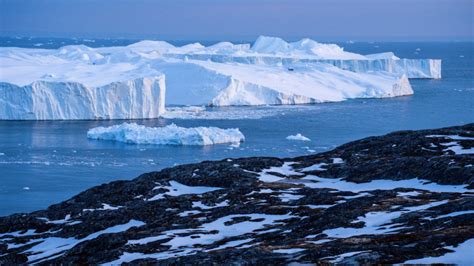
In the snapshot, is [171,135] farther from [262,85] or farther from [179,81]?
[262,85]

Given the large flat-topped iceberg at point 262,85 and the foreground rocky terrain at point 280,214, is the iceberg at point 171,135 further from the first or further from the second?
the foreground rocky terrain at point 280,214

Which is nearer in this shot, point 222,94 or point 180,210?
point 180,210

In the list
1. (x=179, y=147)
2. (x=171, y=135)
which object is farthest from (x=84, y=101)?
(x=179, y=147)

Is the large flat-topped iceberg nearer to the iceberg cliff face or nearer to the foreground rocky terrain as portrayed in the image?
the iceberg cliff face

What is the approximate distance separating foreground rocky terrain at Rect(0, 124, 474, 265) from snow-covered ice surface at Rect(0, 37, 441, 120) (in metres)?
24.8

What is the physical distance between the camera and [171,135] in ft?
106

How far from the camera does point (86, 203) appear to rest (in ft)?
46.3

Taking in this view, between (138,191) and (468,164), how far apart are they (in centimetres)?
574

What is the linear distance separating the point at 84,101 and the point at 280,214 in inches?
1197

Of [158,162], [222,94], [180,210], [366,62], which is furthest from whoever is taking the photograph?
[366,62]

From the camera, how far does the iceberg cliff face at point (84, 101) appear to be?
3922 cm

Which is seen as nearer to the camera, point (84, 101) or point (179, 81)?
point (84, 101)

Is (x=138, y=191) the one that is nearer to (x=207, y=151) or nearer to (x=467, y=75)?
(x=207, y=151)

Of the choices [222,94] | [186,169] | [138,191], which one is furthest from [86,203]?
[222,94]
